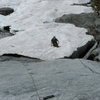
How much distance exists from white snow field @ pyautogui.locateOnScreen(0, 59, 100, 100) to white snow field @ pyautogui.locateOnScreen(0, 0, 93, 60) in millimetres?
4563

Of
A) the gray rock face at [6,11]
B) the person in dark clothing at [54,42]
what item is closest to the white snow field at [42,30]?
the person in dark clothing at [54,42]

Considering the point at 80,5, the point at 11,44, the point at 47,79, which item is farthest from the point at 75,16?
the point at 47,79

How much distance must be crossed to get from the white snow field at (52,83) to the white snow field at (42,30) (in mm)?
4563

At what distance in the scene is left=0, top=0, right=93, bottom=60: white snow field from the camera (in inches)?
533

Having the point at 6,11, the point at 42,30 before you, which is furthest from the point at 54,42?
the point at 6,11

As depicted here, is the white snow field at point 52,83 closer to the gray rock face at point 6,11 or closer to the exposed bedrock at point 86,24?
the exposed bedrock at point 86,24

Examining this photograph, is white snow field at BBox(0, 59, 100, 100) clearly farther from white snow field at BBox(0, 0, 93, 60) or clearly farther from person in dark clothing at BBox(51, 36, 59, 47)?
person in dark clothing at BBox(51, 36, 59, 47)

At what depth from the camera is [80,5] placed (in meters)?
21.6

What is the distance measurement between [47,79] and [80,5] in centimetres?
1540

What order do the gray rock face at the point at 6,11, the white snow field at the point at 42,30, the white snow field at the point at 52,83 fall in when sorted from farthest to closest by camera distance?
the gray rock face at the point at 6,11 < the white snow field at the point at 42,30 < the white snow field at the point at 52,83

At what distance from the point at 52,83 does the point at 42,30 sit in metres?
9.86

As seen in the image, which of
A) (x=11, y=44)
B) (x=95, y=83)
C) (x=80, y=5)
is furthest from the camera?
(x=80, y=5)

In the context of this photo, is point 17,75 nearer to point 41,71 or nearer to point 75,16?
point 41,71

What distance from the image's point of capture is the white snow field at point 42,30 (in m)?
13.5
